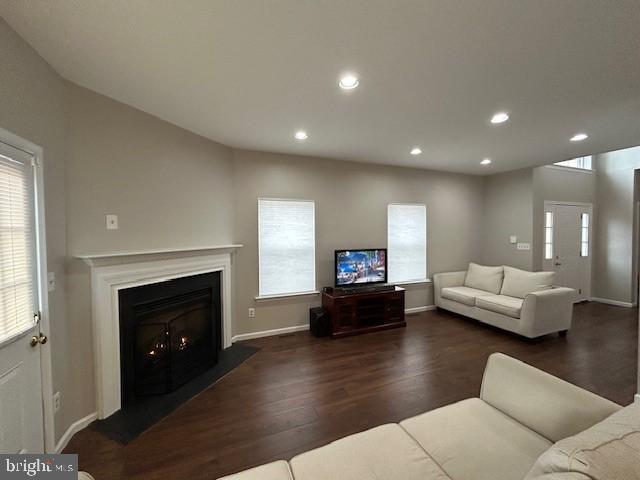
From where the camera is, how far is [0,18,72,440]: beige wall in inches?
55.7

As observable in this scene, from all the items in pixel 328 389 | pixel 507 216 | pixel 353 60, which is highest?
pixel 353 60

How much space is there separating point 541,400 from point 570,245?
5.43m

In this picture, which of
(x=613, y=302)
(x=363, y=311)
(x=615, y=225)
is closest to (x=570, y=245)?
(x=615, y=225)

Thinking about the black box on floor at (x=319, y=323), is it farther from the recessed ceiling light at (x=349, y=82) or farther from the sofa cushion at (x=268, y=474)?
the recessed ceiling light at (x=349, y=82)

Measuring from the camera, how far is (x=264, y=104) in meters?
2.24

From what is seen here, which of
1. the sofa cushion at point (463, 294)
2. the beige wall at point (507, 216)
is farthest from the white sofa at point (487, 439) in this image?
the beige wall at point (507, 216)

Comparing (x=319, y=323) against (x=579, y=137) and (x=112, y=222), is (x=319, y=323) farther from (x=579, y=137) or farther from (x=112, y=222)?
(x=579, y=137)

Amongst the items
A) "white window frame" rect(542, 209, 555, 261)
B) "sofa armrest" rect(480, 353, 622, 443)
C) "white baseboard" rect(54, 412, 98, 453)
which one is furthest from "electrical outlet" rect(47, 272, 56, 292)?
"white window frame" rect(542, 209, 555, 261)

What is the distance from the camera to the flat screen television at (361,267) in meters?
3.94

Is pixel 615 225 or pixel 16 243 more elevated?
pixel 615 225

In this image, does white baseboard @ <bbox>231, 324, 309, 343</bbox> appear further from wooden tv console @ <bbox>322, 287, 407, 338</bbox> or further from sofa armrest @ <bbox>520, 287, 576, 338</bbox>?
sofa armrest @ <bbox>520, 287, 576, 338</bbox>

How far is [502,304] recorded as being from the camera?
3.70 meters

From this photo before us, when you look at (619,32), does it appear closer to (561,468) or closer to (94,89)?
(561,468)

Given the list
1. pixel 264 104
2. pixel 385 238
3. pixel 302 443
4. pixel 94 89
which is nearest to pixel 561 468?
pixel 302 443
